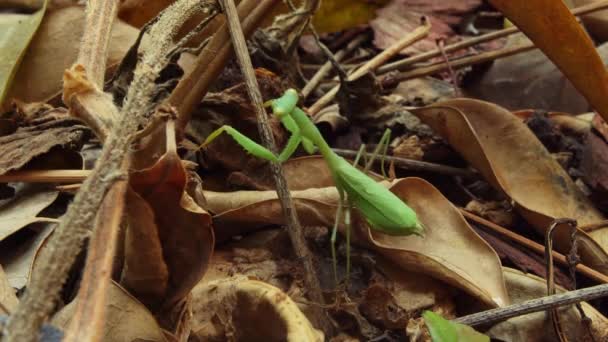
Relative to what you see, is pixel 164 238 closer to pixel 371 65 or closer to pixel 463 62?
pixel 371 65

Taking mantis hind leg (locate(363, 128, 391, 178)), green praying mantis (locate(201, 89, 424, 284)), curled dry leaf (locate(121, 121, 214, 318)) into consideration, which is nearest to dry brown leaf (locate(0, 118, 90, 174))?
green praying mantis (locate(201, 89, 424, 284))

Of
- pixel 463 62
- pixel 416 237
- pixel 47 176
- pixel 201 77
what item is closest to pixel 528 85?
pixel 463 62

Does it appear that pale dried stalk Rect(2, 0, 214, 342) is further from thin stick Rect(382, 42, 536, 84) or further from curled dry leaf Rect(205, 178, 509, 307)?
thin stick Rect(382, 42, 536, 84)

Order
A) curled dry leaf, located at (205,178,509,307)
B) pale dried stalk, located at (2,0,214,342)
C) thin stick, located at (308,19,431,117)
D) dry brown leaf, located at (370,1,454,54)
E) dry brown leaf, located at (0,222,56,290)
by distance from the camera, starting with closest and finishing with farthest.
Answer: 1. pale dried stalk, located at (2,0,214,342)
2. dry brown leaf, located at (0,222,56,290)
3. curled dry leaf, located at (205,178,509,307)
4. thin stick, located at (308,19,431,117)
5. dry brown leaf, located at (370,1,454,54)

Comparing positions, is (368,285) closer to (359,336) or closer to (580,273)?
(359,336)

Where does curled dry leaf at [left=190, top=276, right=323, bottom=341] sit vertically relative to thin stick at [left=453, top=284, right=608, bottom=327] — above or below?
above

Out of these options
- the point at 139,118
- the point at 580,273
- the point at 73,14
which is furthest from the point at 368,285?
the point at 73,14

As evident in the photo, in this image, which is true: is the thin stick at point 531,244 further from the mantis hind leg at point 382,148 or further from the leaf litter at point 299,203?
the mantis hind leg at point 382,148
